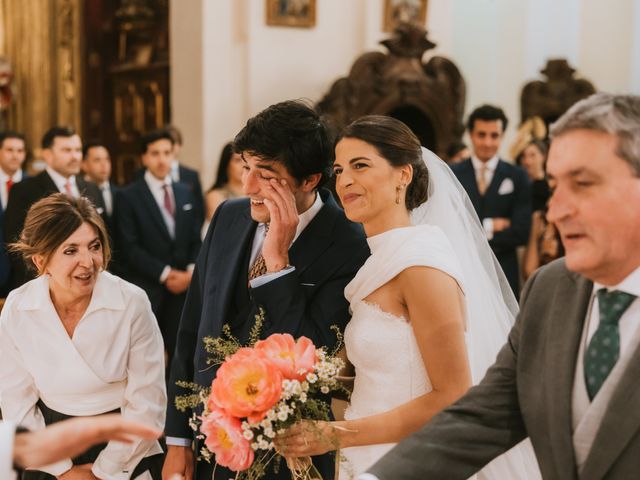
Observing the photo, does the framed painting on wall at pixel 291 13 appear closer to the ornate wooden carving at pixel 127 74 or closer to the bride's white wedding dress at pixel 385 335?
the ornate wooden carving at pixel 127 74

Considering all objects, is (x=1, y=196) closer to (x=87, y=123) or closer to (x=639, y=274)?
(x=87, y=123)

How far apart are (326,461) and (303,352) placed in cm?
64

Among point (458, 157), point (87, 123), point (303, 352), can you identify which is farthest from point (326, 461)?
point (87, 123)

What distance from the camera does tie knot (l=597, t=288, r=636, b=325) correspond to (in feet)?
5.69

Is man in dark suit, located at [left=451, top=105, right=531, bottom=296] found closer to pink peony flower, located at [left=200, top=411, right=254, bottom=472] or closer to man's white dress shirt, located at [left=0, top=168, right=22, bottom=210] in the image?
man's white dress shirt, located at [left=0, top=168, right=22, bottom=210]

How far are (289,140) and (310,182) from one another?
14 cm

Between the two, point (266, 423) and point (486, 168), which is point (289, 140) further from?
point (486, 168)

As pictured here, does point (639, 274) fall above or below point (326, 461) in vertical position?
above

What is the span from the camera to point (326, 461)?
2758 millimetres

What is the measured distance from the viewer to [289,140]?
2689 mm

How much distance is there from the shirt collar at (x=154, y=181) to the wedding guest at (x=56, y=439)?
488 centimetres

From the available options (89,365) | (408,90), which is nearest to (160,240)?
(89,365)

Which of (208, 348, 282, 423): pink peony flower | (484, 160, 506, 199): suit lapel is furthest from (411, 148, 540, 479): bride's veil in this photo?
(484, 160, 506, 199): suit lapel

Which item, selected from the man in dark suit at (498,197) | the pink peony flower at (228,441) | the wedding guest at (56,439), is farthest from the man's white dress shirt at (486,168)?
the wedding guest at (56,439)
